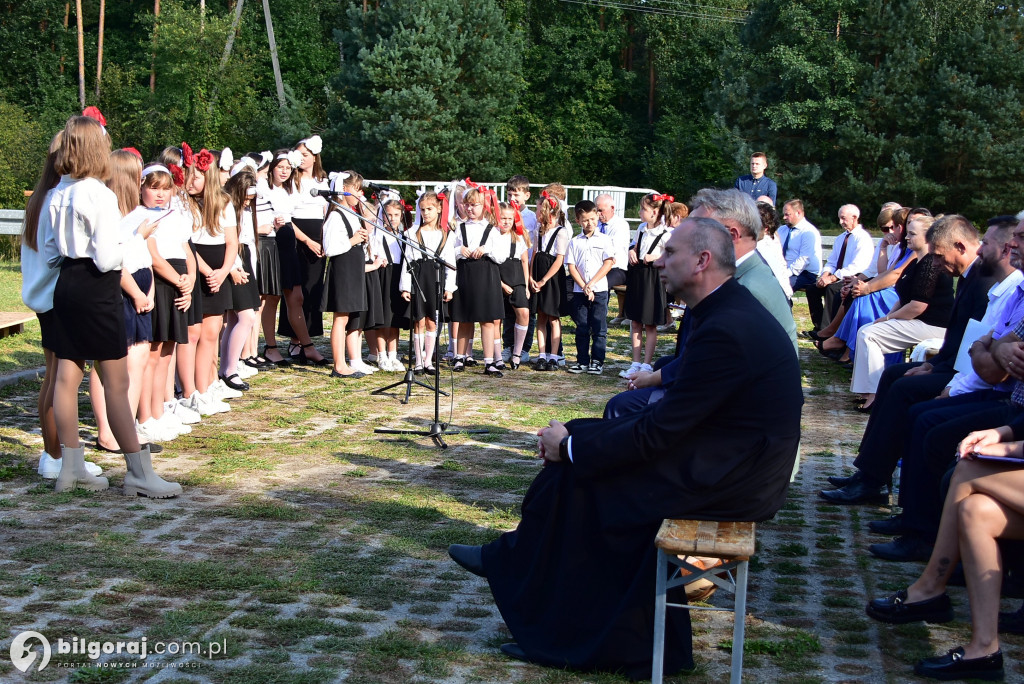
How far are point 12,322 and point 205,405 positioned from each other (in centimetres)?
473

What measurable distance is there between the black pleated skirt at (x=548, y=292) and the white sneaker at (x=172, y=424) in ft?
15.7

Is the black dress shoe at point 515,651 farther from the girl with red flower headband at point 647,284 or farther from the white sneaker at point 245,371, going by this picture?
the girl with red flower headband at point 647,284

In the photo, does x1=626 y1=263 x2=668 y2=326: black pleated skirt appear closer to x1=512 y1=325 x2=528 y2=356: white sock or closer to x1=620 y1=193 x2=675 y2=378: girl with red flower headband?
x1=620 y1=193 x2=675 y2=378: girl with red flower headband

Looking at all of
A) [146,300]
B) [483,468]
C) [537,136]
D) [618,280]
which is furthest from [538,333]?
[537,136]

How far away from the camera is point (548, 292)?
38.1 feet

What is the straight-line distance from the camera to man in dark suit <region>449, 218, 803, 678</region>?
3.97 meters

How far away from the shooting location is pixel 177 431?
787cm

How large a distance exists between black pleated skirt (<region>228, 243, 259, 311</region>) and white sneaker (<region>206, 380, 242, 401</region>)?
718 mm

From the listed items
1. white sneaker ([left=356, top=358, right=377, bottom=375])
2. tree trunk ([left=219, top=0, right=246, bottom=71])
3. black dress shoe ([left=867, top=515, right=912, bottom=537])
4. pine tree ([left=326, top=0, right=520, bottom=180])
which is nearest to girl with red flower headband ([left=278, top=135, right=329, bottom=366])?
white sneaker ([left=356, top=358, right=377, bottom=375])

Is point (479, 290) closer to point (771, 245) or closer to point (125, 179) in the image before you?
point (771, 245)

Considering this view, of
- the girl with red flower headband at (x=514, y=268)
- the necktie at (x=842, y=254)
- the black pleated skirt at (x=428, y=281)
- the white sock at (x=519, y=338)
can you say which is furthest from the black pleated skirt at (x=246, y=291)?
the necktie at (x=842, y=254)

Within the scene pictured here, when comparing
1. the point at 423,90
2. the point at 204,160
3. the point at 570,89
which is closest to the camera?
the point at 204,160

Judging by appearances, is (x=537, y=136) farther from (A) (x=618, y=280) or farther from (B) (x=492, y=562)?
(B) (x=492, y=562)

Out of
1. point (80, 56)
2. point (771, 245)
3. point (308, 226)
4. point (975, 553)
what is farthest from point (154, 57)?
point (975, 553)
